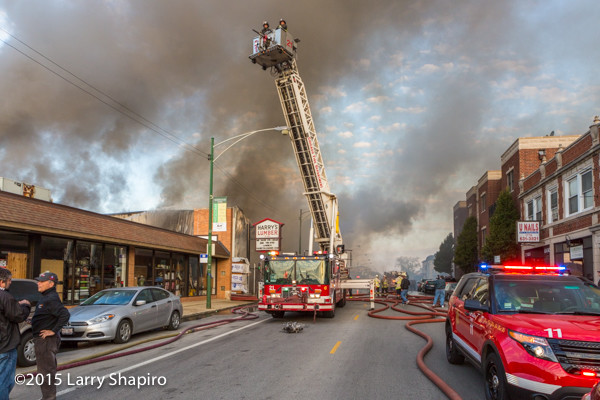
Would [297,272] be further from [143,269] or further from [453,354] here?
[143,269]

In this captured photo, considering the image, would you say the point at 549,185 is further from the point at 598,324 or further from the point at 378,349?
the point at 598,324

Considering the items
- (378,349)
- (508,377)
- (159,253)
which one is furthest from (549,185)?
(508,377)

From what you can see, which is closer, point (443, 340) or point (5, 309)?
point (5, 309)

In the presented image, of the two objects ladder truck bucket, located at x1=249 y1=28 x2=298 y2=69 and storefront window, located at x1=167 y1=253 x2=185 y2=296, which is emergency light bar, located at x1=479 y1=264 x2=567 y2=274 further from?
storefront window, located at x1=167 y1=253 x2=185 y2=296

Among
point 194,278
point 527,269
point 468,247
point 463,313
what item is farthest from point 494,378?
point 468,247

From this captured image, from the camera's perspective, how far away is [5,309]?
4.68 m

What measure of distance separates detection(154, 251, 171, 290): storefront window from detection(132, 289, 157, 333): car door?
32.6ft

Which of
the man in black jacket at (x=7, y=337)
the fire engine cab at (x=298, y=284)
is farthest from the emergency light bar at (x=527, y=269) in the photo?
the fire engine cab at (x=298, y=284)

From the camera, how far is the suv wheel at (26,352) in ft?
26.9

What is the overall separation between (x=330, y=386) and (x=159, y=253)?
17271 mm

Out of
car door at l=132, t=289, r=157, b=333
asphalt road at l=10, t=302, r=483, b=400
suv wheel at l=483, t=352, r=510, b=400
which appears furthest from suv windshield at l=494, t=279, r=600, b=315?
car door at l=132, t=289, r=157, b=333

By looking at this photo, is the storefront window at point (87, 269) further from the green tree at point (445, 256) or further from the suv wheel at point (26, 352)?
the green tree at point (445, 256)

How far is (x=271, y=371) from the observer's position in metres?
7.48

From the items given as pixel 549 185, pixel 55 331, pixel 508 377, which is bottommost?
pixel 508 377
